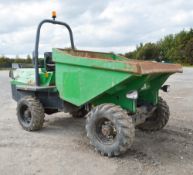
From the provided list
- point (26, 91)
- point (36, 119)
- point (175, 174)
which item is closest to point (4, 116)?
point (26, 91)

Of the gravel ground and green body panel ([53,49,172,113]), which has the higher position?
green body panel ([53,49,172,113])

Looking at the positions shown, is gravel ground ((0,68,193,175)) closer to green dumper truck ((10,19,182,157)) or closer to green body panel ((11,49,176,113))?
green dumper truck ((10,19,182,157))

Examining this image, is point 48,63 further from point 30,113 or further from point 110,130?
point 110,130

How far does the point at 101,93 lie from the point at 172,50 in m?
44.2

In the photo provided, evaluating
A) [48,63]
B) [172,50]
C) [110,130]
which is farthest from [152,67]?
[172,50]

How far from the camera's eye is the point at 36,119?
5.54 m

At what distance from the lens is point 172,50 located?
46.6 m

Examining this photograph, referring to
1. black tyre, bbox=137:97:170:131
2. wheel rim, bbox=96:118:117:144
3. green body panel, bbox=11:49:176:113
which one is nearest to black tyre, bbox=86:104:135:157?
wheel rim, bbox=96:118:117:144

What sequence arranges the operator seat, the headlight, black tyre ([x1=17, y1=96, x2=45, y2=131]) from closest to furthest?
the headlight → black tyre ([x1=17, y1=96, x2=45, y2=131]) → the operator seat

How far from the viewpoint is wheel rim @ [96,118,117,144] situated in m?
4.42

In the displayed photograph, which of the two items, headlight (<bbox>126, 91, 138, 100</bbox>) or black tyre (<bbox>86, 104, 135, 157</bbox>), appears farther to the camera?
headlight (<bbox>126, 91, 138, 100</bbox>)

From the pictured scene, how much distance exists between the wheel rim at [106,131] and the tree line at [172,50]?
3633 cm

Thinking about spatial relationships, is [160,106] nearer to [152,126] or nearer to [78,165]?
[152,126]

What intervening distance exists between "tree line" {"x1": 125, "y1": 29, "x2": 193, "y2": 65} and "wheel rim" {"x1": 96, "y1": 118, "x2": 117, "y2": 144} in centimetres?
3633
